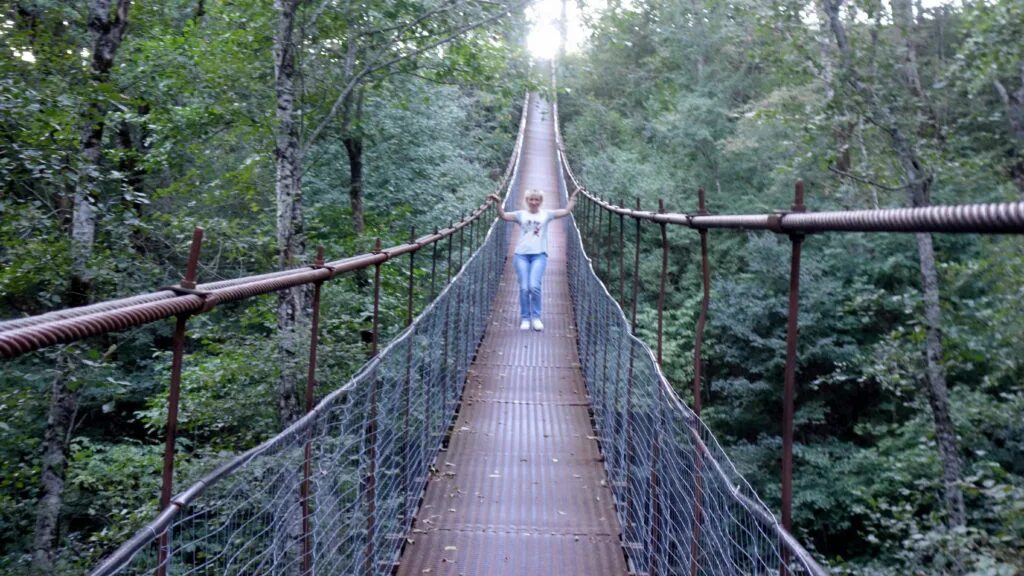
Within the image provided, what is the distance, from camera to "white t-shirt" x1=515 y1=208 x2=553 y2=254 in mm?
6355

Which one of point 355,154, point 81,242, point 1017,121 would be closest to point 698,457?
point 81,242

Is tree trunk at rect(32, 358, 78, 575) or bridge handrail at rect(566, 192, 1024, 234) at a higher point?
bridge handrail at rect(566, 192, 1024, 234)

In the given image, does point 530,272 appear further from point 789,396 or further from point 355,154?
point 789,396

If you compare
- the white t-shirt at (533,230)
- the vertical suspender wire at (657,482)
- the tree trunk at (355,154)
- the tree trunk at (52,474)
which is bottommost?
the tree trunk at (52,474)

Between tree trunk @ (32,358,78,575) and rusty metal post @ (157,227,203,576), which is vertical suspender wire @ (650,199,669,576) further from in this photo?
tree trunk @ (32,358,78,575)

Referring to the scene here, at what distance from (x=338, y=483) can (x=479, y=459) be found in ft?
4.53

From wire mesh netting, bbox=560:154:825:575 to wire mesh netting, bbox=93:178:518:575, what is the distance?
90cm

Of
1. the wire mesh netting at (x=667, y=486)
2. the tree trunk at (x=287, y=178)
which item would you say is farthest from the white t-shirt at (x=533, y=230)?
the tree trunk at (x=287, y=178)

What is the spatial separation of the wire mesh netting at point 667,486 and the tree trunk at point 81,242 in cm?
289

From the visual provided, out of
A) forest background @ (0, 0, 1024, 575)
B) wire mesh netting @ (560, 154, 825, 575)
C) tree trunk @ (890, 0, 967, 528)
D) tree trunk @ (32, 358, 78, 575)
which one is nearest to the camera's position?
wire mesh netting @ (560, 154, 825, 575)

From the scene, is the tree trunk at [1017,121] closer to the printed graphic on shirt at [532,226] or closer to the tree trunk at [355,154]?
the printed graphic on shirt at [532,226]

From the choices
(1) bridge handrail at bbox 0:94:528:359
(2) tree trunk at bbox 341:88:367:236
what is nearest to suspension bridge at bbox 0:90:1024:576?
(1) bridge handrail at bbox 0:94:528:359

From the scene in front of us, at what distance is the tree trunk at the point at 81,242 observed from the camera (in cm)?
438

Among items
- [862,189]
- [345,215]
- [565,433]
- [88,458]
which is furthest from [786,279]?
[88,458]
